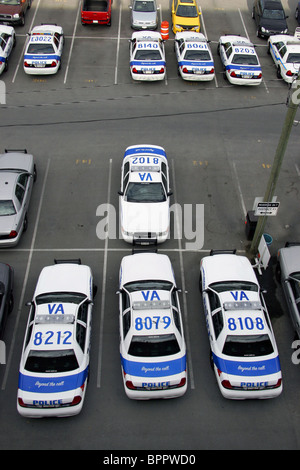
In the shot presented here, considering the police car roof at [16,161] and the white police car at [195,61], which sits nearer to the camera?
the police car roof at [16,161]

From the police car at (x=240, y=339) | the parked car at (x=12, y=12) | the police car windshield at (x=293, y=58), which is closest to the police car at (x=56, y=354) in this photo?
the police car at (x=240, y=339)

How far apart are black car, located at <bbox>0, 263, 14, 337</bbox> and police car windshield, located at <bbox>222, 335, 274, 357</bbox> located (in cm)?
563

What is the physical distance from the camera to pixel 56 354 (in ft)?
29.8

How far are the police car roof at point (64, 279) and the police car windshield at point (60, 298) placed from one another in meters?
0.09

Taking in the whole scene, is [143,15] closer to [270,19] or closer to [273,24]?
[270,19]

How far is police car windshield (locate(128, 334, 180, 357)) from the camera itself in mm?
9312

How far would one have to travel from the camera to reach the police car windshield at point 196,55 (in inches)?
756

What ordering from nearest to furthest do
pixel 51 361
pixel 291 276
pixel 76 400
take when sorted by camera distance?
pixel 76 400 → pixel 51 361 → pixel 291 276

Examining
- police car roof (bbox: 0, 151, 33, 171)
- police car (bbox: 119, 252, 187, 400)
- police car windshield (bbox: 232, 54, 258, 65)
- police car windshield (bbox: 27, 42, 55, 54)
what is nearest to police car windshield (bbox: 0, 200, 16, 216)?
police car roof (bbox: 0, 151, 33, 171)

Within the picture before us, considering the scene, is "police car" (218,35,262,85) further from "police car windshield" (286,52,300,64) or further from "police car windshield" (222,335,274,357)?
"police car windshield" (222,335,274,357)

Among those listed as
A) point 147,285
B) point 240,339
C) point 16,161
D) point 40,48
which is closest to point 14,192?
point 16,161

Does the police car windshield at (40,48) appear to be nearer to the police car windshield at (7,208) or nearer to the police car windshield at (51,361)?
the police car windshield at (7,208)

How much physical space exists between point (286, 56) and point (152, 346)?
1658 cm
